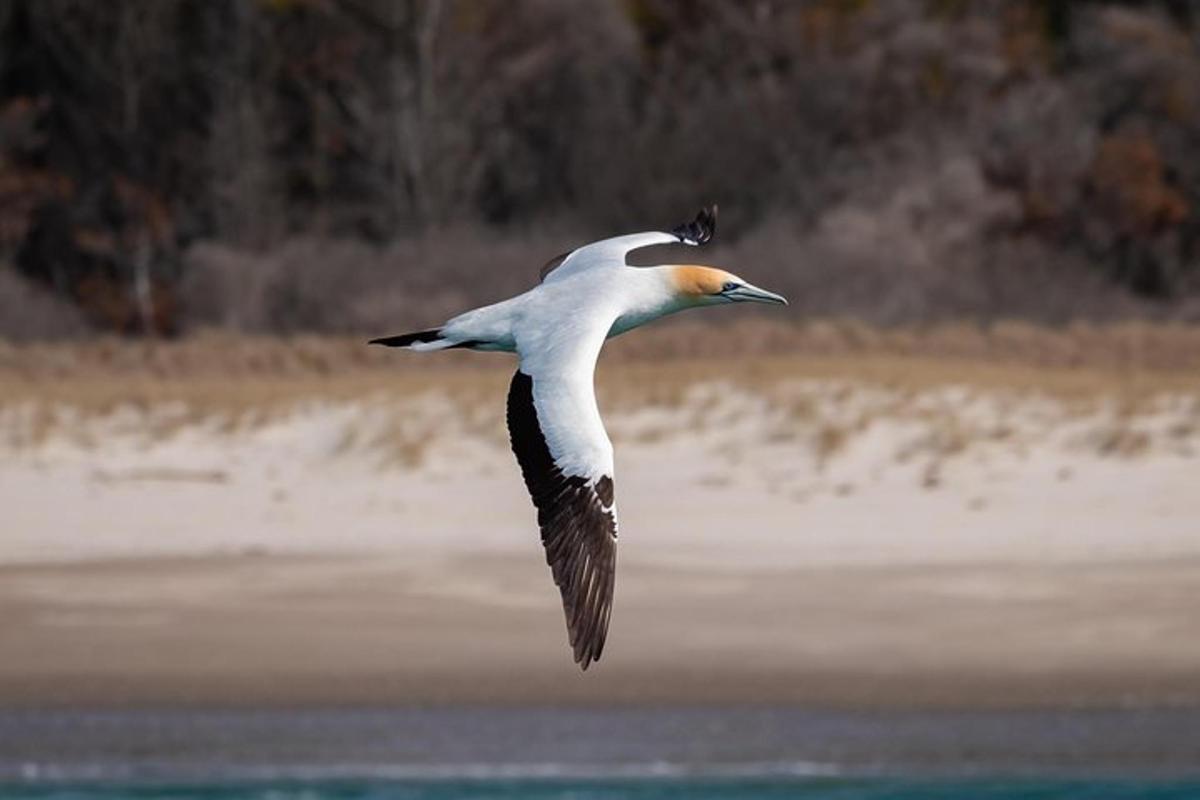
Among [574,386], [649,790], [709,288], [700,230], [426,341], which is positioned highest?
[700,230]

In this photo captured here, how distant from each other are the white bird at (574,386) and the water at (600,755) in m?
2.39

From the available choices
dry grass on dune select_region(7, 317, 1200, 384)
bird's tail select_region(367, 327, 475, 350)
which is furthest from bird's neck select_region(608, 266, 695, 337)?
dry grass on dune select_region(7, 317, 1200, 384)

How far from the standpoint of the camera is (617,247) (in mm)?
11117

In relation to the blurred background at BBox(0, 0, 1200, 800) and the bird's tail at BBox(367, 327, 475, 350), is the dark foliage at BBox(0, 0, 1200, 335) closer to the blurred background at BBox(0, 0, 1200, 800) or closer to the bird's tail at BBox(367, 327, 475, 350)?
the blurred background at BBox(0, 0, 1200, 800)

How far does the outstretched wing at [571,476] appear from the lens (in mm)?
8547

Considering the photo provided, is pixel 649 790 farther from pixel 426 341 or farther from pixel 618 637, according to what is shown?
pixel 426 341

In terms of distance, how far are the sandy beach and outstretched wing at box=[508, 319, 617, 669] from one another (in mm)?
3932

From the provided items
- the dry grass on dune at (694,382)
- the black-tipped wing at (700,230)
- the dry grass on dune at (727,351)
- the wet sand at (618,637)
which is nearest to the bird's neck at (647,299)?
the black-tipped wing at (700,230)

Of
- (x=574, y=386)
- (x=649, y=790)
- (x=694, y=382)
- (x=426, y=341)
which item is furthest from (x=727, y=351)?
(x=574, y=386)

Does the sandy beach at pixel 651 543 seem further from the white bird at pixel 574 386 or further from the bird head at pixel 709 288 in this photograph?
the white bird at pixel 574 386

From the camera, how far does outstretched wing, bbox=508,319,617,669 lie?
8547 millimetres

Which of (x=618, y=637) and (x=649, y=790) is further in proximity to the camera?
(x=618, y=637)

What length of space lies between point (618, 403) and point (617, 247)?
279 inches

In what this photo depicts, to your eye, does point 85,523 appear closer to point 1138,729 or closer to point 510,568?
point 510,568
